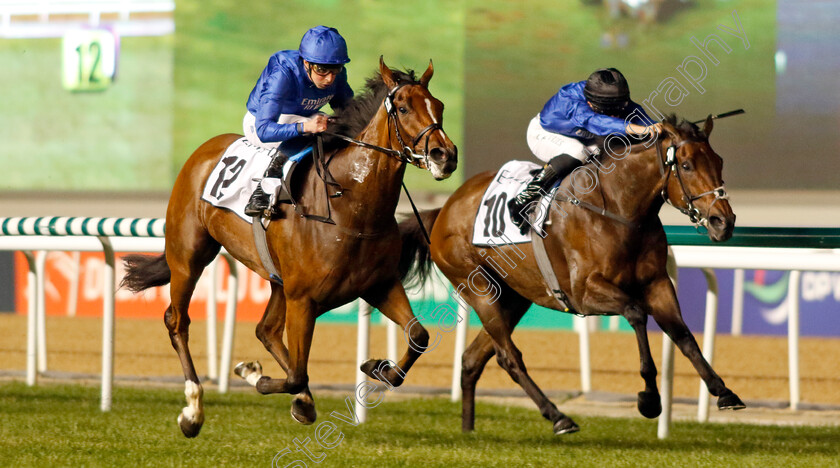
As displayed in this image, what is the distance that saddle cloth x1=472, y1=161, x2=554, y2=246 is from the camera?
15.7ft

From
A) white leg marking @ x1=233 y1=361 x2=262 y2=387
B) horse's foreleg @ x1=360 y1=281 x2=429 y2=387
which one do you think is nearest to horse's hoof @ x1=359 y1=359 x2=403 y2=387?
horse's foreleg @ x1=360 y1=281 x2=429 y2=387

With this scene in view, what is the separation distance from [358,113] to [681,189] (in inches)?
45.8

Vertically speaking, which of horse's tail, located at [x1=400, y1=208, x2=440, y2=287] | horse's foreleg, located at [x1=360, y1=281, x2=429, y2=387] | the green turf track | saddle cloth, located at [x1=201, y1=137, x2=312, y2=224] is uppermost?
saddle cloth, located at [x1=201, y1=137, x2=312, y2=224]

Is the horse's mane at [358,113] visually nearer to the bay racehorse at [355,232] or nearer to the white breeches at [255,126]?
the bay racehorse at [355,232]

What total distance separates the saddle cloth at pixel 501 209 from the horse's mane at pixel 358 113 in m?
0.98

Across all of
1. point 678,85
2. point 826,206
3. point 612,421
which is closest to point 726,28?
point 678,85

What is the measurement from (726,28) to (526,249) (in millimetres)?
5516

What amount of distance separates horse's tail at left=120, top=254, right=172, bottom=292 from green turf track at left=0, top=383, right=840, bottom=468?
56 centimetres

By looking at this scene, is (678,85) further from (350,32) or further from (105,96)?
(105,96)

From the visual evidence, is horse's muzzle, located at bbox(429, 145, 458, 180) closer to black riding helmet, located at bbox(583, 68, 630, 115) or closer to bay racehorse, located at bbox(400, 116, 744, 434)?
bay racehorse, located at bbox(400, 116, 744, 434)

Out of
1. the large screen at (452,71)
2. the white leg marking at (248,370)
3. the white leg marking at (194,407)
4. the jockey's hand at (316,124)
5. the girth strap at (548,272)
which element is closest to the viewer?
the jockey's hand at (316,124)

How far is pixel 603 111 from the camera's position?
4.64m

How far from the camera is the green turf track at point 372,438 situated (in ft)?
12.9

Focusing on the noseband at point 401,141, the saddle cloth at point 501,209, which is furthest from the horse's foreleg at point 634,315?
the noseband at point 401,141
